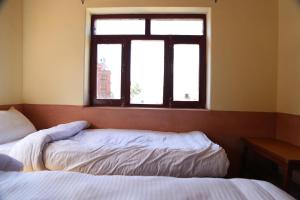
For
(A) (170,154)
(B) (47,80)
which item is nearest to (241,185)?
(A) (170,154)

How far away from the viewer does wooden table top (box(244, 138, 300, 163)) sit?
1.97m

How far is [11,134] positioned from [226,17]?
2.79m

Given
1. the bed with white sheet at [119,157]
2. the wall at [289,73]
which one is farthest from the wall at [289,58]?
the bed with white sheet at [119,157]

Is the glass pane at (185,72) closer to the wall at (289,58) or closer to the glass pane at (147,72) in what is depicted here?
the glass pane at (147,72)

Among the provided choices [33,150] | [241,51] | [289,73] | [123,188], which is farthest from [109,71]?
[123,188]

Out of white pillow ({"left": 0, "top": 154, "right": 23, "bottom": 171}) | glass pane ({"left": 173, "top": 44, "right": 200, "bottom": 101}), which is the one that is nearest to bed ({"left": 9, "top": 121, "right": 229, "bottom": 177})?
white pillow ({"left": 0, "top": 154, "right": 23, "bottom": 171})

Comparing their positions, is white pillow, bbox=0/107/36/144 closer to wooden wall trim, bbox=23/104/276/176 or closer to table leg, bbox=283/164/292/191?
wooden wall trim, bbox=23/104/276/176

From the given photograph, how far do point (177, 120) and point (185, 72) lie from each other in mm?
665

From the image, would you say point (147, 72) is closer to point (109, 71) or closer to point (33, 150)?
point (109, 71)

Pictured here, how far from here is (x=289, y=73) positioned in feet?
8.52

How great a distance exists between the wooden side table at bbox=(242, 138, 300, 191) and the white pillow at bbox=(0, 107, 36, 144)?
2516mm

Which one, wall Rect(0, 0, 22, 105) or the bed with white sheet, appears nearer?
the bed with white sheet

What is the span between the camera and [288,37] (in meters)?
2.63

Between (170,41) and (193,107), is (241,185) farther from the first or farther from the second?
(170,41)
